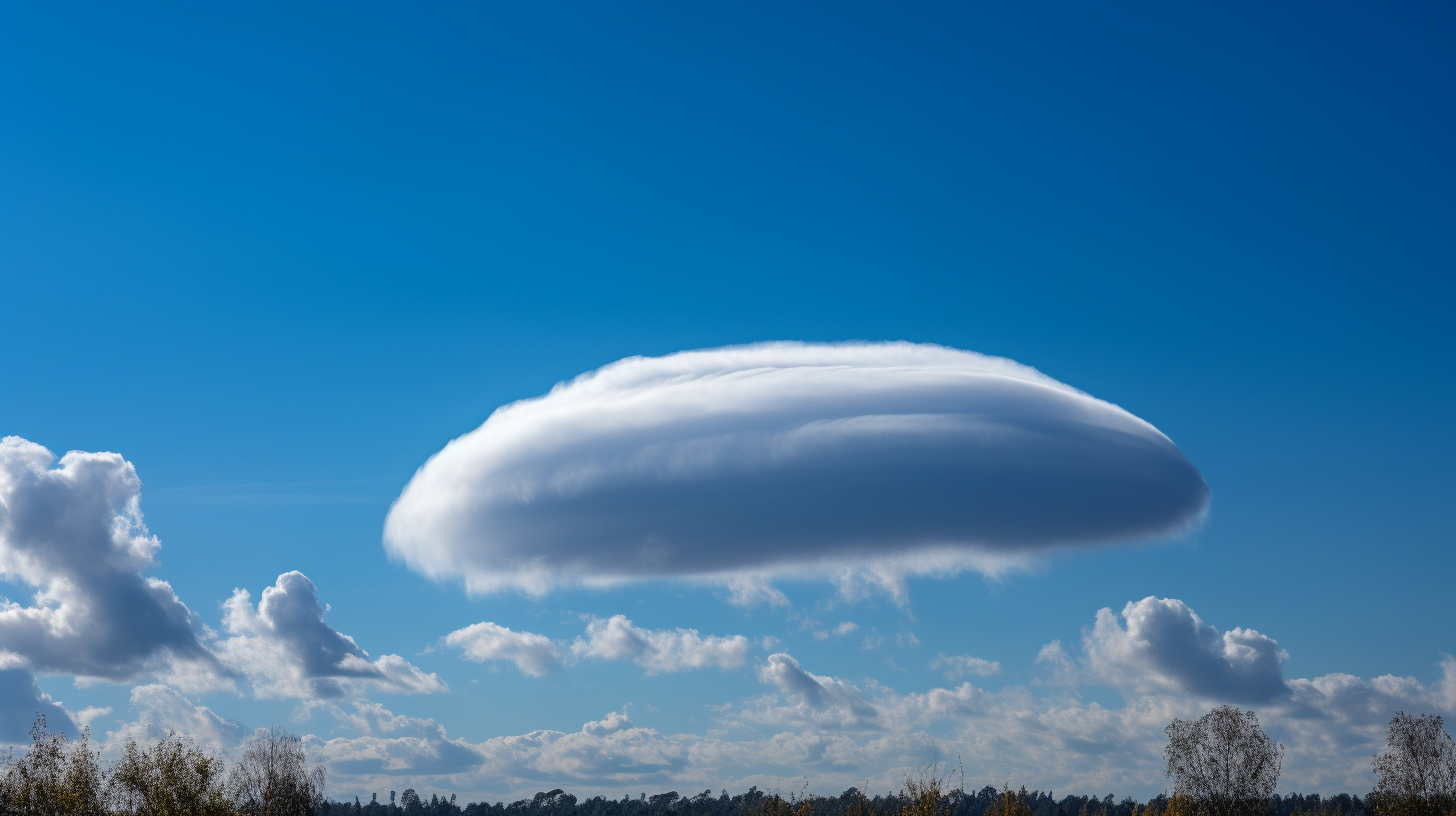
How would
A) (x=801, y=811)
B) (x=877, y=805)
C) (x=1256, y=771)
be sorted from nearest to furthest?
(x=801, y=811)
(x=1256, y=771)
(x=877, y=805)

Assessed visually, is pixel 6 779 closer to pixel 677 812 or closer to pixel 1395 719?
pixel 1395 719

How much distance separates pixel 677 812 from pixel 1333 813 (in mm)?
103882

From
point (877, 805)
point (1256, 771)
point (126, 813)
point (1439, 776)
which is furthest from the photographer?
point (877, 805)

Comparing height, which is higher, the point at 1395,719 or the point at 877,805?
the point at 1395,719

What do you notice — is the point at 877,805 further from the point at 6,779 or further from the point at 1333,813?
the point at 6,779

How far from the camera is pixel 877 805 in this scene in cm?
16850

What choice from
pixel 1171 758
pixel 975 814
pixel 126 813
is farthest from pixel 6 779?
pixel 975 814

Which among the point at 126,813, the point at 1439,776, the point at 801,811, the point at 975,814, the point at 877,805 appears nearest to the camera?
the point at 801,811

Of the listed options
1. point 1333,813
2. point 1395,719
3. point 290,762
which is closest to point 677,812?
point 290,762

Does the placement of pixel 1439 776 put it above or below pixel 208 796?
above

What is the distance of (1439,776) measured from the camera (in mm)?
101688

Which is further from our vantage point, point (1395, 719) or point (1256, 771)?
point (1256, 771)

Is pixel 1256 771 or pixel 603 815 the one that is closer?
pixel 1256 771

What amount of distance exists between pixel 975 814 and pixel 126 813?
151722mm
